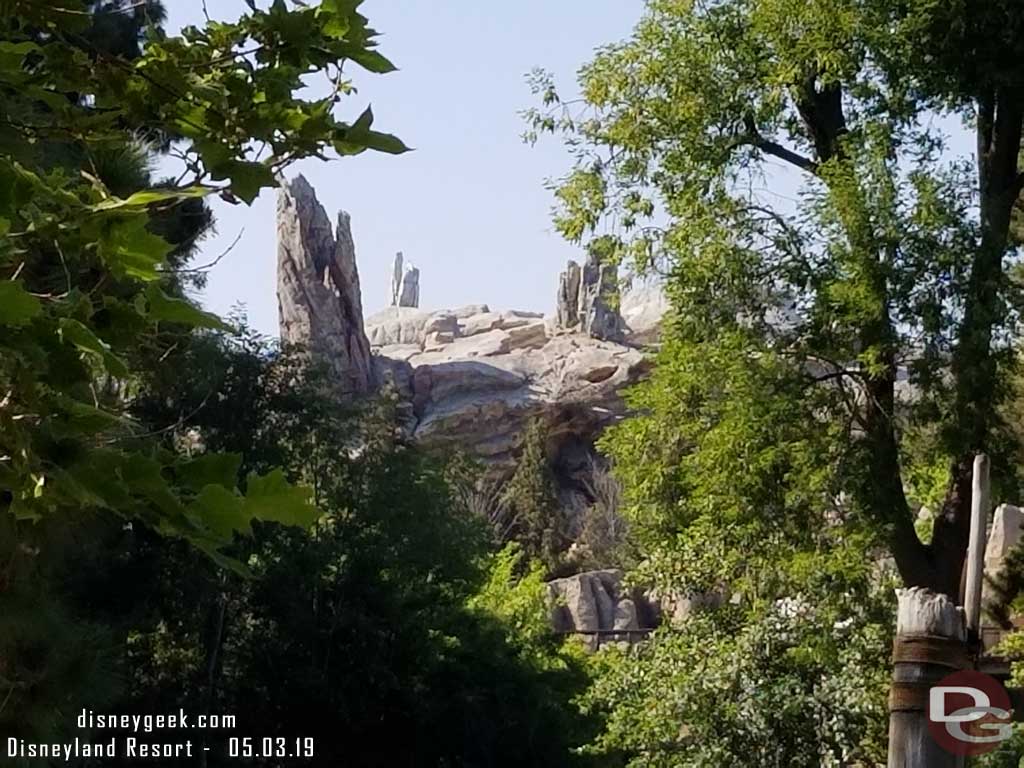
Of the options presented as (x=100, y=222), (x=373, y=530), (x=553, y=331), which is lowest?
(x=100, y=222)

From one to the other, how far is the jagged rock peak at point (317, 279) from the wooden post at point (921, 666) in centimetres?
2671

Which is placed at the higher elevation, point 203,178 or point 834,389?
point 834,389

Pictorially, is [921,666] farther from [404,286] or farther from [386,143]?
[404,286]

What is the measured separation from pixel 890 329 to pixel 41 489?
7.30 meters

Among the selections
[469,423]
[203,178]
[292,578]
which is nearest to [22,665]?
[203,178]

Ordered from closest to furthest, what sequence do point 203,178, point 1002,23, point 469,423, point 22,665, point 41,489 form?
point 41,489 → point 203,178 → point 22,665 → point 1002,23 → point 469,423

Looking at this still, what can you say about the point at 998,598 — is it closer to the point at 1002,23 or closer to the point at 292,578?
the point at 1002,23

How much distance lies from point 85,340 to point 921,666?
280 cm

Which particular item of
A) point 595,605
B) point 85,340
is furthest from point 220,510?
point 595,605

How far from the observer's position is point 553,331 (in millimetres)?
33281

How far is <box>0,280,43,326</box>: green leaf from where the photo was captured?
961 mm

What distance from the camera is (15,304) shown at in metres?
0.97

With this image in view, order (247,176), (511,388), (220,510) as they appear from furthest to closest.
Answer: (511,388) < (247,176) < (220,510)

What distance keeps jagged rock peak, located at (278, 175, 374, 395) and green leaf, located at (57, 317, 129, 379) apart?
95.2 ft
